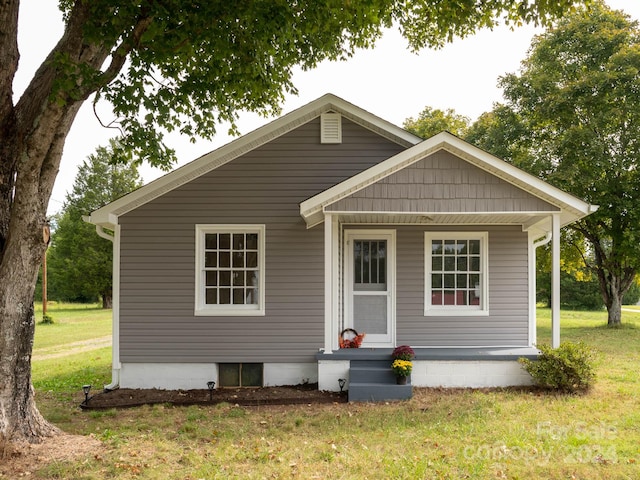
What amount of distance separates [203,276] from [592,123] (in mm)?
15257

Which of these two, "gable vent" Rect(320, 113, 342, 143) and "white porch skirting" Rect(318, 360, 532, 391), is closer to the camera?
"white porch skirting" Rect(318, 360, 532, 391)

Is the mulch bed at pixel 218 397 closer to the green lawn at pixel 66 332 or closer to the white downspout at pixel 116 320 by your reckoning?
the white downspout at pixel 116 320

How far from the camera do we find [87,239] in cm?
3903

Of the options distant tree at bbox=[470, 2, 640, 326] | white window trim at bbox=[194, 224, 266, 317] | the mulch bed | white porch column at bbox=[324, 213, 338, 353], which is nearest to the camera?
the mulch bed

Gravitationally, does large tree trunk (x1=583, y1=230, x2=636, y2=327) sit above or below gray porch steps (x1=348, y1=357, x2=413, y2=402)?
above

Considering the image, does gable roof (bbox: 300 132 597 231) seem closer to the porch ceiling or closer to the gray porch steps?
the porch ceiling

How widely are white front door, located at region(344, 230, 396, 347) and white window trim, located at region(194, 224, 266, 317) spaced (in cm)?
158

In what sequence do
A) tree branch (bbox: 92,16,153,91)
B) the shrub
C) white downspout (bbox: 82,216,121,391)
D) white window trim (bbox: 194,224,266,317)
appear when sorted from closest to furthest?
tree branch (bbox: 92,16,153,91)
the shrub
white downspout (bbox: 82,216,121,391)
white window trim (bbox: 194,224,266,317)

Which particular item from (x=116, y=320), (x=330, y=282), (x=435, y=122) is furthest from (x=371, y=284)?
(x=435, y=122)

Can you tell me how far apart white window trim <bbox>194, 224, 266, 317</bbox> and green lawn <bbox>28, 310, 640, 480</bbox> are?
Result: 182 cm

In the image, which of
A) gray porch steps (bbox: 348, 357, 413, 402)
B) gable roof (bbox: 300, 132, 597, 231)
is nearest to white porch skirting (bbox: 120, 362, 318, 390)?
gray porch steps (bbox: 348, 357, 413, 402)

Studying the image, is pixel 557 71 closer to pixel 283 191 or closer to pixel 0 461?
pixel 283 191

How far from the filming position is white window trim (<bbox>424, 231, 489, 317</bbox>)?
9438 mm

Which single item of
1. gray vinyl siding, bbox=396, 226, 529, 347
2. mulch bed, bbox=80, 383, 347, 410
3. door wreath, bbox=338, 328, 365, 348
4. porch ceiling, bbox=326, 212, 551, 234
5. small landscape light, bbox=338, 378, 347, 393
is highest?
porch ceiling, bbox=326, 212, 551, 234
